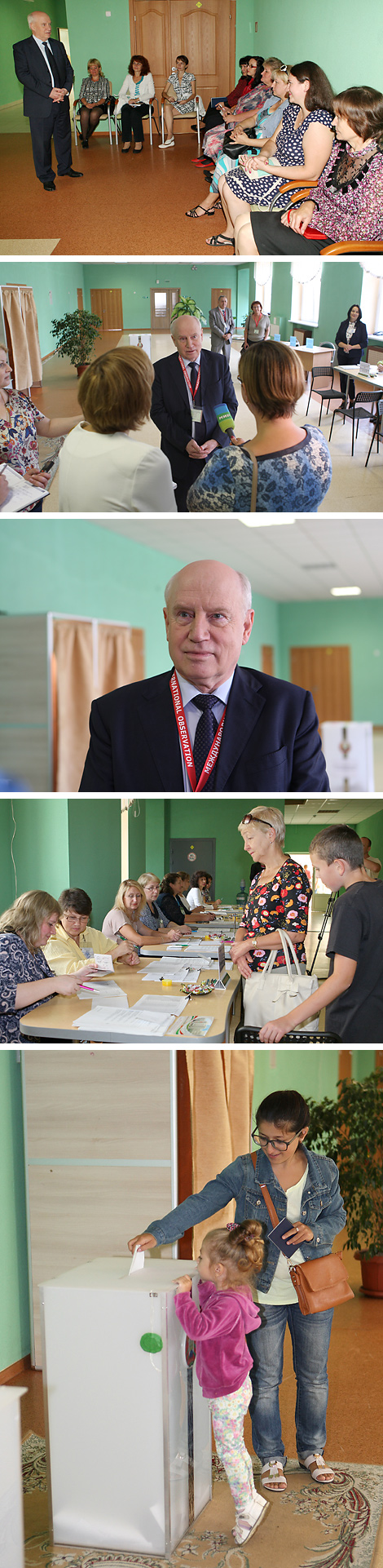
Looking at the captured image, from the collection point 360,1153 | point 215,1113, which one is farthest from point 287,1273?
point 360,1153

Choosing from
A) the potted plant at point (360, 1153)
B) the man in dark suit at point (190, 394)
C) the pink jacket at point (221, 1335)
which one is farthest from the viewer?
the potted plant at point (360, 1153)

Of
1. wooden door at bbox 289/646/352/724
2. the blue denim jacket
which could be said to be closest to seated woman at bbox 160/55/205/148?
wooden door at bbox 289/646/352/724

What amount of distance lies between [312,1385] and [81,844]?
5.01 feet

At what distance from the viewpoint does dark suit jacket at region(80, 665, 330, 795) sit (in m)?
2.36

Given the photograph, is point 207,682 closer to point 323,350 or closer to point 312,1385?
point 323,350

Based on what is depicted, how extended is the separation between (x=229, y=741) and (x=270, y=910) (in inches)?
18.5

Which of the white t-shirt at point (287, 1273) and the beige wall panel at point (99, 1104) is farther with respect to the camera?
the beige wall panel at point (99, 1104)

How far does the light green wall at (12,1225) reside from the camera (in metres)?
3.25

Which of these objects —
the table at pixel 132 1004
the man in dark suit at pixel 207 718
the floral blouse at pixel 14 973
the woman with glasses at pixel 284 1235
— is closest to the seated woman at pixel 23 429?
the man in dark suit at pixel 207 718

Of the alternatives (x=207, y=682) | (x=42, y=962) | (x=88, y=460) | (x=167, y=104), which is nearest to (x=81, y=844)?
(x=42, y=962)

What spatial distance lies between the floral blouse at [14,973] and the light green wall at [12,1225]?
672mm

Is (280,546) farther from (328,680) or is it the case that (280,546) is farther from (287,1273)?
(287,1273)

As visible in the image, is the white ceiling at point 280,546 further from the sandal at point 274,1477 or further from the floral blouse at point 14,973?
the sandal at point 274,1477

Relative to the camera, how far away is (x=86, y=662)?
236 centimetres
